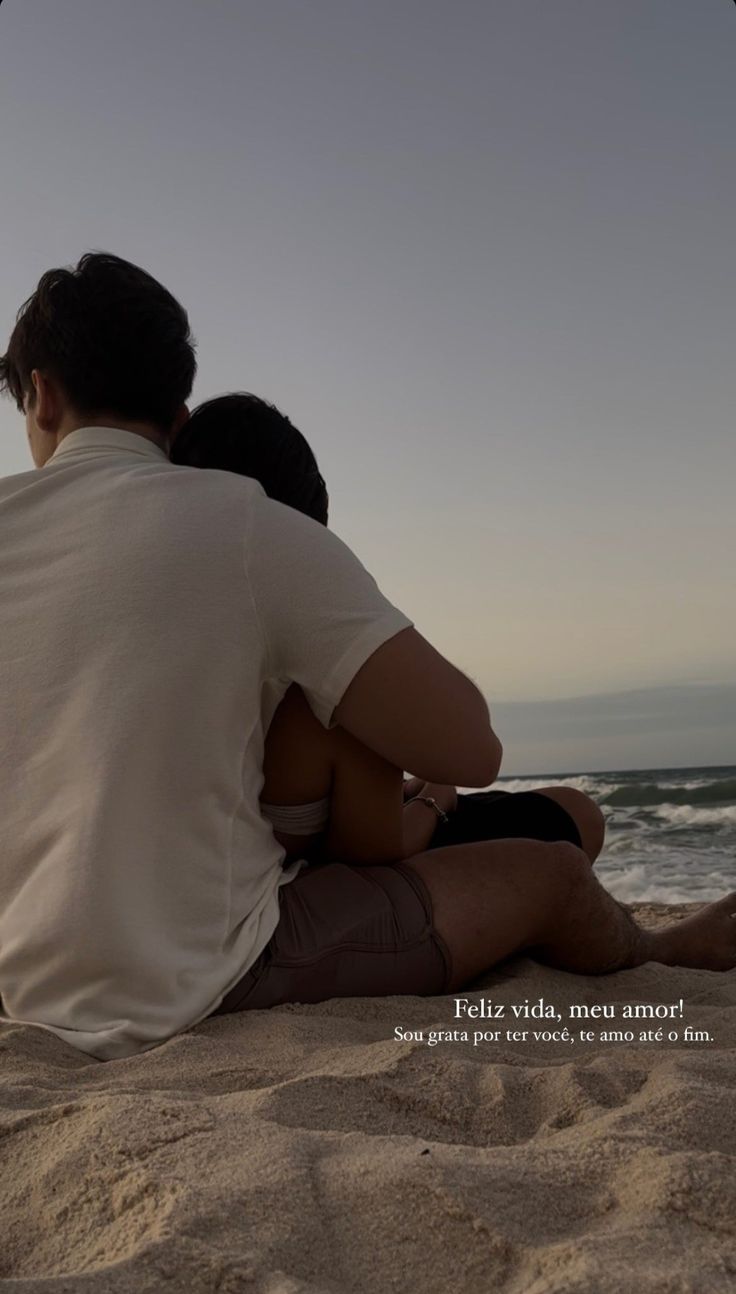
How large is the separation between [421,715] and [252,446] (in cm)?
73

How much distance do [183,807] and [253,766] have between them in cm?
19

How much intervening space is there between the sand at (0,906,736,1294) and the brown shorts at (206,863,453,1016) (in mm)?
203

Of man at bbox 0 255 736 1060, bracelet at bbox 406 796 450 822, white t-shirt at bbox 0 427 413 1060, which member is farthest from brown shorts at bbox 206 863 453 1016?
bracelet at bbox 406 796 450 822

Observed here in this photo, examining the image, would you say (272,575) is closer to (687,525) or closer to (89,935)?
(89,935)

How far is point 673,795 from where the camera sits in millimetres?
16484

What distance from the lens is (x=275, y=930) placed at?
1.88m

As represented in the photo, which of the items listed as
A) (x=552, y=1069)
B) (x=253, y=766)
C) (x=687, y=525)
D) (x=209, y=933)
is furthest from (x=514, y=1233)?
(x=687, y=525)

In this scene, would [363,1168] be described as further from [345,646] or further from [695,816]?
[695,816]

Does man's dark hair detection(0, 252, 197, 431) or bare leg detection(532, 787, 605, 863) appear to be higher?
man's dark hair detection(0, 252, 197, 431)

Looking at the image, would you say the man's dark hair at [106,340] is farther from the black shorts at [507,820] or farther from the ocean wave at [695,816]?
the ocean wave at [695,816]

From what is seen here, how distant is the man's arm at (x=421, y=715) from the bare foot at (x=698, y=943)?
39.7 inches

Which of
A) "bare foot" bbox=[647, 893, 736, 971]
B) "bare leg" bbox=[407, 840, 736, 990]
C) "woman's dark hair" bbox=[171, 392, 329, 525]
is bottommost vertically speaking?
"bare foot" bbox=[647, 893, 736, 971]

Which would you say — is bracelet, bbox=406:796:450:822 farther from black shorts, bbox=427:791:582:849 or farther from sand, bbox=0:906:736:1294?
sand, bbox=0:906:736:1294

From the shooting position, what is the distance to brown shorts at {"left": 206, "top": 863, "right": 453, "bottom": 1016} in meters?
1.87
